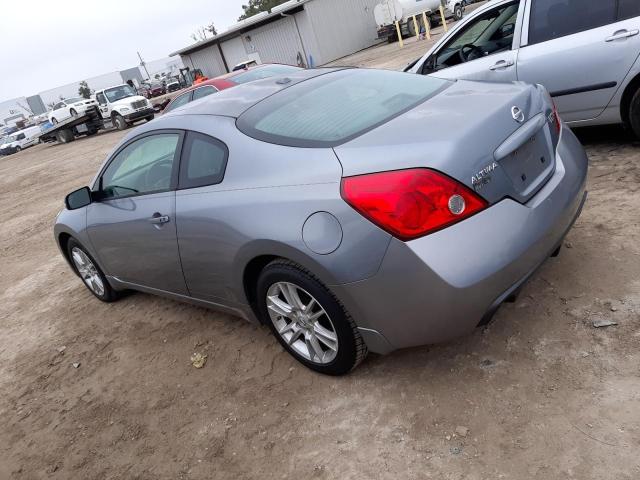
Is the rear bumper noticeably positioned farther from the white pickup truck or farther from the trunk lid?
the white pickup truck

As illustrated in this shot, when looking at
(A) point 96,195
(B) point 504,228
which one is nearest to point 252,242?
(B) point 504,228

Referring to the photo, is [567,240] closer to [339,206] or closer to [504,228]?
[504,228]

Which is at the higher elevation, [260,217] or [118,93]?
[118,93]

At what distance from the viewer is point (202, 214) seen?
2980 mm

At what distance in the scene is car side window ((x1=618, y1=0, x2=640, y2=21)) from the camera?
13.7 feet

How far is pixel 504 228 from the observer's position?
229 cm

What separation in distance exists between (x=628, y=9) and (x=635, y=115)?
2.76 ft

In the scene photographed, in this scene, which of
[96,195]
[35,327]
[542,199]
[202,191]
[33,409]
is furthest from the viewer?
[35,327]

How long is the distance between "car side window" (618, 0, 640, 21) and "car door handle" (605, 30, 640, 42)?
0.14m

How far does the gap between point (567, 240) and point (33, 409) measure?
3776 millimetres

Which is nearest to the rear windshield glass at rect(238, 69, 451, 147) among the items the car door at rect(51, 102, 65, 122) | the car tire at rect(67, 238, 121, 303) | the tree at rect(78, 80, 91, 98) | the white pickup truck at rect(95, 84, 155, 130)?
the car tire at rect(67, 238, 121, 303)

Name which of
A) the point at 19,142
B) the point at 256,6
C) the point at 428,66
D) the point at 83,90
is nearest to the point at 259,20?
the point at 19,142

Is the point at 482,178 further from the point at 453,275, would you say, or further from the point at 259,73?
the point at 259,73

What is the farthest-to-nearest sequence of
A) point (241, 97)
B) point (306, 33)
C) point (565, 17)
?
point (306, 33) < point (565, 17) < point (241, 97)
